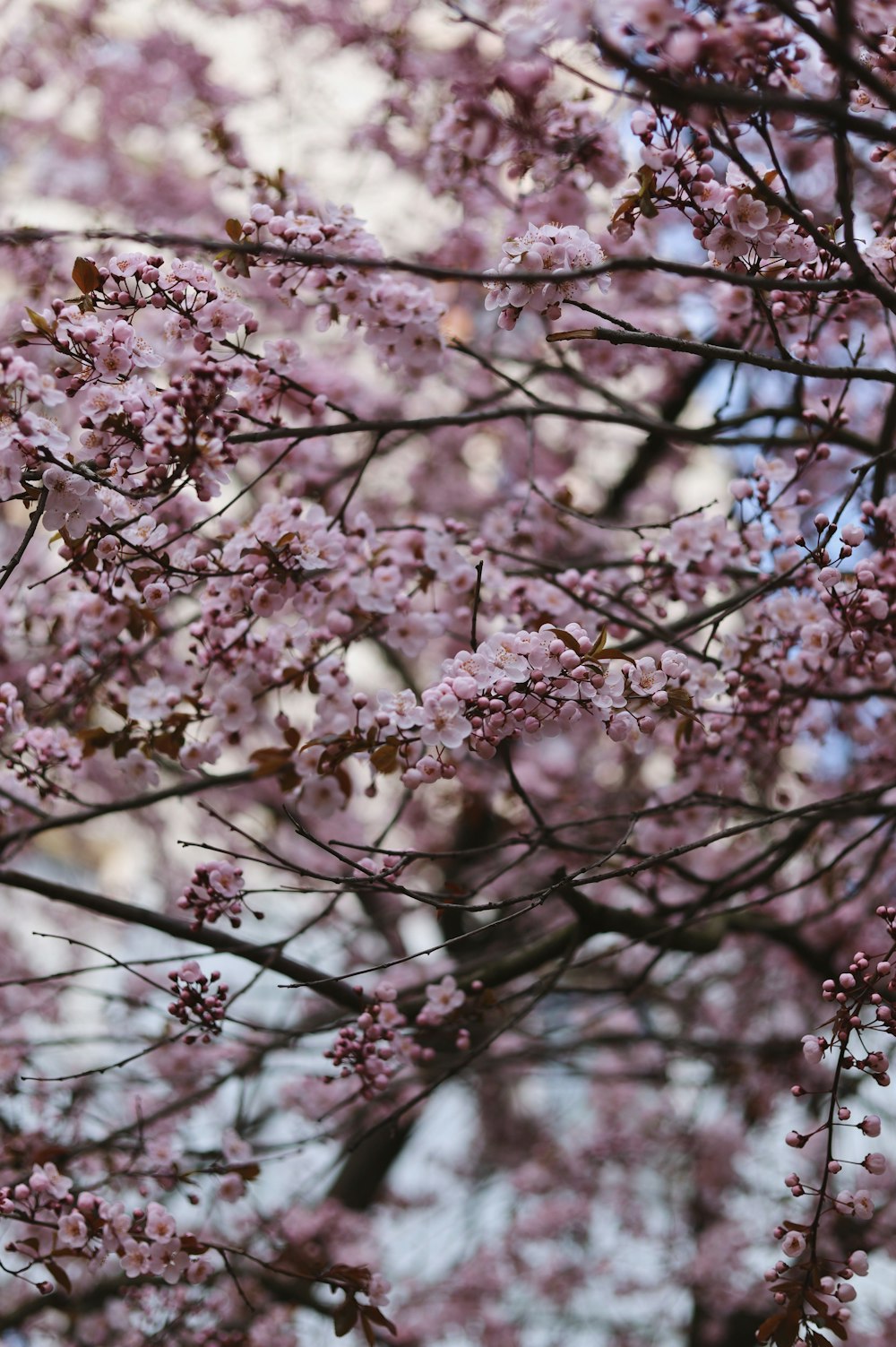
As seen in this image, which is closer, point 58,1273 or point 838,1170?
point 838,1170

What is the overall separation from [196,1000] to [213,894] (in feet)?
0.69

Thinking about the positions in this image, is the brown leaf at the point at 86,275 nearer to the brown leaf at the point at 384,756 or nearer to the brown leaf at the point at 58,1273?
the brown leaf at the point at 384,756

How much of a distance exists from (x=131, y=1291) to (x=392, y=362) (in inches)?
93.5

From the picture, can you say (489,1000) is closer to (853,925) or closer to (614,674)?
(614,674)

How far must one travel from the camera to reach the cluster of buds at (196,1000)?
7.21 ft

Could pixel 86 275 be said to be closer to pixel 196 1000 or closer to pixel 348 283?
pixel 348 283

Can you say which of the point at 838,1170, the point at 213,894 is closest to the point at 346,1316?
the point at 213,894

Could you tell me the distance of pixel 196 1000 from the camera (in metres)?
2.21

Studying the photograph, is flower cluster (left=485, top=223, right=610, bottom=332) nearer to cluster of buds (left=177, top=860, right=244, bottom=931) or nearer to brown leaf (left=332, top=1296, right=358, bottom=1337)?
cluster of buds (left=177, top=860, right=244, bottom=931)

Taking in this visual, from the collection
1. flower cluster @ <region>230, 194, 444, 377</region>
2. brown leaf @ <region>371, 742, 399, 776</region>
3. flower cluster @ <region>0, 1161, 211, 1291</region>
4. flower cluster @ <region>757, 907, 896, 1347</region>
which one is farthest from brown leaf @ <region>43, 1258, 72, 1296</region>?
flower cluster @ <region>230, 194, 444, 377</region>

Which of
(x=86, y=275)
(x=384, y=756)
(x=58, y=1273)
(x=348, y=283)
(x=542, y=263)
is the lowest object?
(x=58, y=1273)

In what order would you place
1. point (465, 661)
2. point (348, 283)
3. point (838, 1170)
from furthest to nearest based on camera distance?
point (348, 283)
point (465, 661)
point (838, 1170)

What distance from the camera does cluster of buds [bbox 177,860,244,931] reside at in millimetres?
2215

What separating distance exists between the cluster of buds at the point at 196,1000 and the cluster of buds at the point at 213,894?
102 mm
